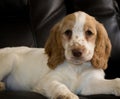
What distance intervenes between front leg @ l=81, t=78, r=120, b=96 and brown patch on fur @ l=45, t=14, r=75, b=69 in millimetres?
169

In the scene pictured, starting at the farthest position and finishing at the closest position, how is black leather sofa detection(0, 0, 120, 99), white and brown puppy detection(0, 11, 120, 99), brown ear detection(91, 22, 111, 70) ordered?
black leather sofa detection(0, 0, 120, 99) → brown ear detection(91, 22, 111, 70) → white and brown puppy detection(0, 11, 120, 99)

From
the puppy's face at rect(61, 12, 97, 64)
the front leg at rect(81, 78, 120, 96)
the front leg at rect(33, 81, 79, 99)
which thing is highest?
the puppy's face at rect(61, 12, 97, 64)

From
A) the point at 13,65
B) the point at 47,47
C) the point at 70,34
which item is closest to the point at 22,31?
the point at 13,65

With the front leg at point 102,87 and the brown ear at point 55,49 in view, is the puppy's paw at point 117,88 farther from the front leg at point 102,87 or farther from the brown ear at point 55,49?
the brown ear at point 55,49

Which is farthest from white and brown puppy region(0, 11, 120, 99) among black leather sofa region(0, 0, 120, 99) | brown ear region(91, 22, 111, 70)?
black leather sofa region(0, 0, 120, 99)

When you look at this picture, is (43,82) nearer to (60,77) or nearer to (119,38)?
(60,77)

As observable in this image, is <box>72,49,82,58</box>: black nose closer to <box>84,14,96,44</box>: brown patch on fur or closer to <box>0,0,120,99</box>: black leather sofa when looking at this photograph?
<box>84,14,96,44</box>: brown patch on fur

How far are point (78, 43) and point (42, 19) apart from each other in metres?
0.74

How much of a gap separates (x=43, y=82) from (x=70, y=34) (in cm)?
25

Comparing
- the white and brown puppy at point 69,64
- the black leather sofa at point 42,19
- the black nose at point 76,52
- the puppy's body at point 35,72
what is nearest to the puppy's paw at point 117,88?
the white and brown puppy at point 69,64

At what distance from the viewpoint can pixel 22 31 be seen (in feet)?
7.13

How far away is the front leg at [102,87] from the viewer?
5.13 feet

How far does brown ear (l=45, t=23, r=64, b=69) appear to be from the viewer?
1645mm

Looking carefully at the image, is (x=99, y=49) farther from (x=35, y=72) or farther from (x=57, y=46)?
(x=35, y=72)
